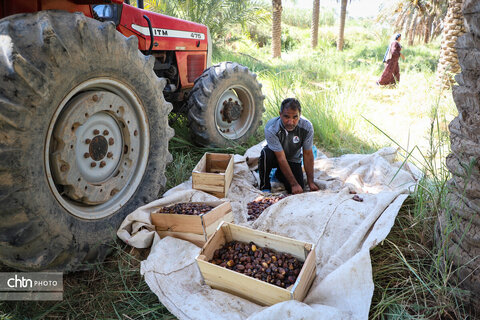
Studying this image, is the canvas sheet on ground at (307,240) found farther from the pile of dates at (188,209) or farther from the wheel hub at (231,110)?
the wheel hub at (231,110)

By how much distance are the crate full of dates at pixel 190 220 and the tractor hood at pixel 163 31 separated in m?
1.75

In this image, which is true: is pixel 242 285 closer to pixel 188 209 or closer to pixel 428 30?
pixel 188 209

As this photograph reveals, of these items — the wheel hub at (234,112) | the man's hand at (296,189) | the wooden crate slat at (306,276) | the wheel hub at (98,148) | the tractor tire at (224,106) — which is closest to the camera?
the wooden crate slat at (306,276)

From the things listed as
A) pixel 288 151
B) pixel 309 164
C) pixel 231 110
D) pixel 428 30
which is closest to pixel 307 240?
pixel 309 164

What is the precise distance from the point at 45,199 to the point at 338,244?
6.27ft

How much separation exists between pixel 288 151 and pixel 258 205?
938mm

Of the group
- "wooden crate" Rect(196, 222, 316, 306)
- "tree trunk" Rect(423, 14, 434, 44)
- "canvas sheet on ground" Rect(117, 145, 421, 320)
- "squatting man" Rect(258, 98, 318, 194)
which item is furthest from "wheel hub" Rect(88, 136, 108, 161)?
"tree trunk" Rect(423, 14, 434, 44)

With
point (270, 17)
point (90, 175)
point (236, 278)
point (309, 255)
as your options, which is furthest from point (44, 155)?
point (270, 17)

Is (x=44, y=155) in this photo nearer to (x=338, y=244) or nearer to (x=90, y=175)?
(x=90, y=175)

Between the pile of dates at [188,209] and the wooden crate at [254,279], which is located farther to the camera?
the pile of dates at [188,209]

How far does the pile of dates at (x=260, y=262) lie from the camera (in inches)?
78.0

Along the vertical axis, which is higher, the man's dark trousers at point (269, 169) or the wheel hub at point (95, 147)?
the wheel hub at point (95, 147)

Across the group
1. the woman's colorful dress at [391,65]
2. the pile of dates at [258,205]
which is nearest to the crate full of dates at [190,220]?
the pile of dates at [258,205]

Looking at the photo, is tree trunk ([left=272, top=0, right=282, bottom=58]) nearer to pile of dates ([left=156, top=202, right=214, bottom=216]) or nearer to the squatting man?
the squatting man
